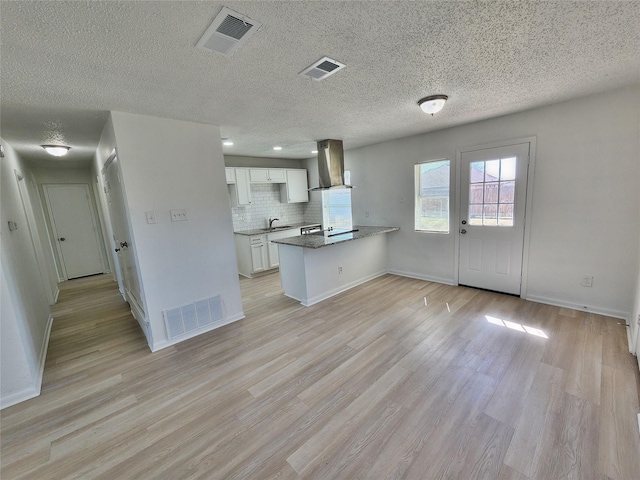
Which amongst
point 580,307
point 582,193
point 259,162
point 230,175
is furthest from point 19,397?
point 582,193

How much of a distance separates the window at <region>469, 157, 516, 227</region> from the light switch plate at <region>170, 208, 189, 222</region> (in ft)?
12.3

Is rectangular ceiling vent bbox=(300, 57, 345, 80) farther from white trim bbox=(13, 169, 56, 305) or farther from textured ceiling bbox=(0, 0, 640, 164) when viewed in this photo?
white trim bbox=(13, 169, 56, 305)

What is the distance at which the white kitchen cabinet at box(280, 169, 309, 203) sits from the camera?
596 centimetres

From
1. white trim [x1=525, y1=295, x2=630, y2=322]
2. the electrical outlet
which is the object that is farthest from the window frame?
the electrical outlet

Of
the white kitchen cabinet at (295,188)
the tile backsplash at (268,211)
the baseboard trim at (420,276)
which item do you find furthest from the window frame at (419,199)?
the white kitchen cabinet at (295,188)

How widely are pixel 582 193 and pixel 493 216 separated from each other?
34.9 inches

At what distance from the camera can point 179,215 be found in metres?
2.83

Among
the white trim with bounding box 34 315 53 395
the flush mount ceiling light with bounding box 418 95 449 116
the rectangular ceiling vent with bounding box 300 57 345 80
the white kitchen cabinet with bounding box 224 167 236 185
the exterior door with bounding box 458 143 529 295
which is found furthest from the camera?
the white kitchen cabinet with bounding box 224 167 236 185

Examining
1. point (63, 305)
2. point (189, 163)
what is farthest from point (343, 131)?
point (63, 305)

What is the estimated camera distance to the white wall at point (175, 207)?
2559 millimetres

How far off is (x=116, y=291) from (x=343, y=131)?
4.95 metres

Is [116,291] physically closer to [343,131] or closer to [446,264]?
[343,131]

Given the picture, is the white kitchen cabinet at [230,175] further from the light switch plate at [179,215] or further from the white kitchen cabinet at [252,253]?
the light switch plate at [179,215]

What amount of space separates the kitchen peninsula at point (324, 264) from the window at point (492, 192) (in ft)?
4.35
